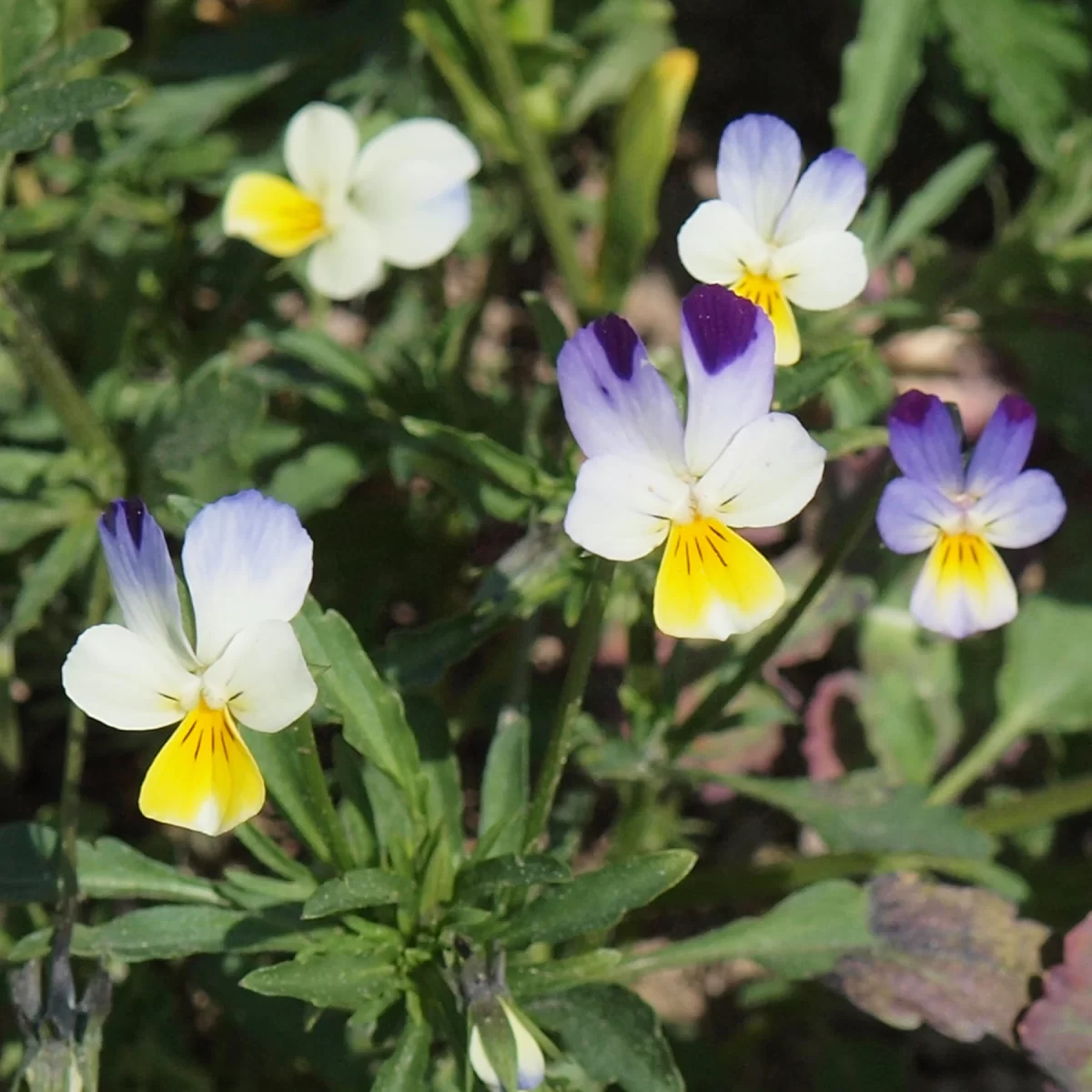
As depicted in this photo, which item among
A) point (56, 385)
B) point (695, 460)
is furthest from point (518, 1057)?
point (56, 385)

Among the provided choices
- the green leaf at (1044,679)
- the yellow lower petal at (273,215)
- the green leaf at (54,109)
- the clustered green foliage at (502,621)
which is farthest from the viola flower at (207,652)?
the green leaf at (1044,679)

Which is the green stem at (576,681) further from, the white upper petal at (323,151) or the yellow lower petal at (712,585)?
the white upper petal at (323,151)

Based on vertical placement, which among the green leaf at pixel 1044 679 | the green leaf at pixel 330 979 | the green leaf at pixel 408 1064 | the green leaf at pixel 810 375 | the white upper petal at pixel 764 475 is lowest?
the green leaf at pixel 1044 679

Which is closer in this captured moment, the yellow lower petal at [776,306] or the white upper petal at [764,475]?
the white upper petal at [764,475]

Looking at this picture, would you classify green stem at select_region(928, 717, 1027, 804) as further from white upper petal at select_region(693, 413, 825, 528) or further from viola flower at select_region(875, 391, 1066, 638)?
white upper petal at select_region(693, 413, 825, 528)

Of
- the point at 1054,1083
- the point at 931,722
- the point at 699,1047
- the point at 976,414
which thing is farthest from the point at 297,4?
the point at 1054,1083

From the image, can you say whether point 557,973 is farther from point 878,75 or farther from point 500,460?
point 878,75
